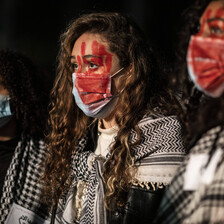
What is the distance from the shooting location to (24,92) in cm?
366

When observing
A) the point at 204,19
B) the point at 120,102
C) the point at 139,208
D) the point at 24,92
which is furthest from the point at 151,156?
the point at 24,92

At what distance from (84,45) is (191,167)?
1426mm

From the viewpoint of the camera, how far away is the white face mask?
340cm

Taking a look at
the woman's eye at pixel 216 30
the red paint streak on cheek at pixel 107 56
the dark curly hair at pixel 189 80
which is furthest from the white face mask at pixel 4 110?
the woman's eye at pixel 216 30

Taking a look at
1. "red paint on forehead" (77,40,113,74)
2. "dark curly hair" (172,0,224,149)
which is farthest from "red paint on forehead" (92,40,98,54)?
"dark curly hair" (172,0,224,149)

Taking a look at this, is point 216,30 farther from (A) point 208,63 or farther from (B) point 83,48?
(B) point 83,48

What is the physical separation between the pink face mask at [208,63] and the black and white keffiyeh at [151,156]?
2.59 ft

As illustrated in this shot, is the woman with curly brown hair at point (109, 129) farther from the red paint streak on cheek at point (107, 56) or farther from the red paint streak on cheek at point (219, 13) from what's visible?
the red paint streak on cheek at point (219, 13)

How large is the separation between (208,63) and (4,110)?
212cm

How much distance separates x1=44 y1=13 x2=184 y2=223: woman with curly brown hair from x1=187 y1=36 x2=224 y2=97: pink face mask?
2.64 feet

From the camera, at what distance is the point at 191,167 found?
1.81 meters

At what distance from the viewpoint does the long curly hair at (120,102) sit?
2.64 m

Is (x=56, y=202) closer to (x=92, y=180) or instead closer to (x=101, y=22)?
(x=92, y=180)

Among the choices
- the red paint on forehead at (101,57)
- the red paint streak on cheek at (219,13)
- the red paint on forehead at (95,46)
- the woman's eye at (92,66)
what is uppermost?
the red paint streak on cheek at (219,13)
